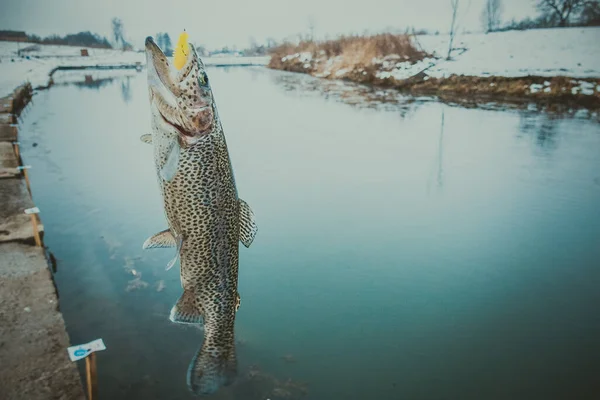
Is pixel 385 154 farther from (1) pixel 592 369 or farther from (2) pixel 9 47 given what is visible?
(2) pixel 9 47

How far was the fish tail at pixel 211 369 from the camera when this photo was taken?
2080mm

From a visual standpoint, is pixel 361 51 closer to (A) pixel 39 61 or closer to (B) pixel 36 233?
(B) pixel 36 233

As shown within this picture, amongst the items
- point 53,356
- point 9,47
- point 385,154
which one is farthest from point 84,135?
point 9,47

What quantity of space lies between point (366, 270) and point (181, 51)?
4.11 metres

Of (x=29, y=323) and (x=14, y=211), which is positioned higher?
(x=14, y=211)

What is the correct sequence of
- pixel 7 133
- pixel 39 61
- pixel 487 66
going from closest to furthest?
pixel 7 133, pixel 487 66, pixel 39 61

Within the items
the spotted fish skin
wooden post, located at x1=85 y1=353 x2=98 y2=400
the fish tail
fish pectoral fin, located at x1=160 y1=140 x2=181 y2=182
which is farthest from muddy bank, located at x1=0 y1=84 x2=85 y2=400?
fish pectoral fin, located at x1=160 y1=140 x2=181 y2=182

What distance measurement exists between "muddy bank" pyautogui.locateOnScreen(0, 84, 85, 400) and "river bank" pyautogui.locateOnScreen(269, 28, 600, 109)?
1857cm

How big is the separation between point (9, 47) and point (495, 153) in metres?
43.2

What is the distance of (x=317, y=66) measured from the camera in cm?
3800

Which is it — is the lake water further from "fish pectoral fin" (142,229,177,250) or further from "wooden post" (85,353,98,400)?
"fish pectoral fin" (142,229,177,250)

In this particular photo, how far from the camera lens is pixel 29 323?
3.37 m

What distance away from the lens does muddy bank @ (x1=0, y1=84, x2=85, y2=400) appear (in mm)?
2740

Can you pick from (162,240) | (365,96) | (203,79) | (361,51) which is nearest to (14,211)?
(162,240)
